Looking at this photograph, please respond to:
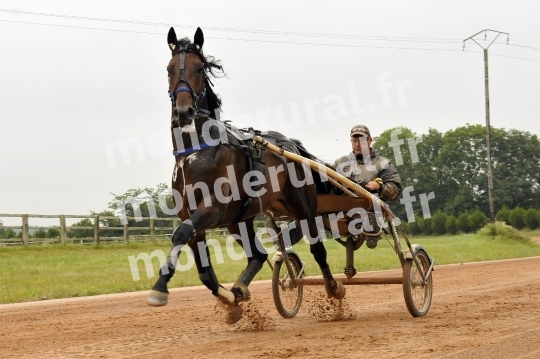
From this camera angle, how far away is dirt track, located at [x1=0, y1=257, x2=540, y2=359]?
15.6 ft

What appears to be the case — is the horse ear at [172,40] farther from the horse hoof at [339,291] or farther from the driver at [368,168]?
the horse hoof at [339,291]

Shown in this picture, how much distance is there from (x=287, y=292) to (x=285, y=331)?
4.34ft

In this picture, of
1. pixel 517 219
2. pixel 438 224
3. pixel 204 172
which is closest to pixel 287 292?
pixel 204 172

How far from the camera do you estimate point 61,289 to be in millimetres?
11383

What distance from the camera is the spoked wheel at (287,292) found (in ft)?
22.4

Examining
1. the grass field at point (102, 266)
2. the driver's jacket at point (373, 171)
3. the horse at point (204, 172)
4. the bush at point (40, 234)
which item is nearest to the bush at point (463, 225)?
the grass field at point (102, 266)

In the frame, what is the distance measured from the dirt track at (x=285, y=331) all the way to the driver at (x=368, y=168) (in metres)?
1.19

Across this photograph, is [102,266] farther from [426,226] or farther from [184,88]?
[426,226]

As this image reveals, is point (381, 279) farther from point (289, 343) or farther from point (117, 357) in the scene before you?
point (117, 357)

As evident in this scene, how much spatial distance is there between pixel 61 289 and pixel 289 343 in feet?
23.4

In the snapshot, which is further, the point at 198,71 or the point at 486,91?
the point at 486,91

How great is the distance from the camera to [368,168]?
7320 millimetres

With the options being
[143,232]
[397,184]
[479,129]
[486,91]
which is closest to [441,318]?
[397,184]

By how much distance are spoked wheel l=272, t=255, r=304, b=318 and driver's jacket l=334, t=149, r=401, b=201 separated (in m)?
1.02
